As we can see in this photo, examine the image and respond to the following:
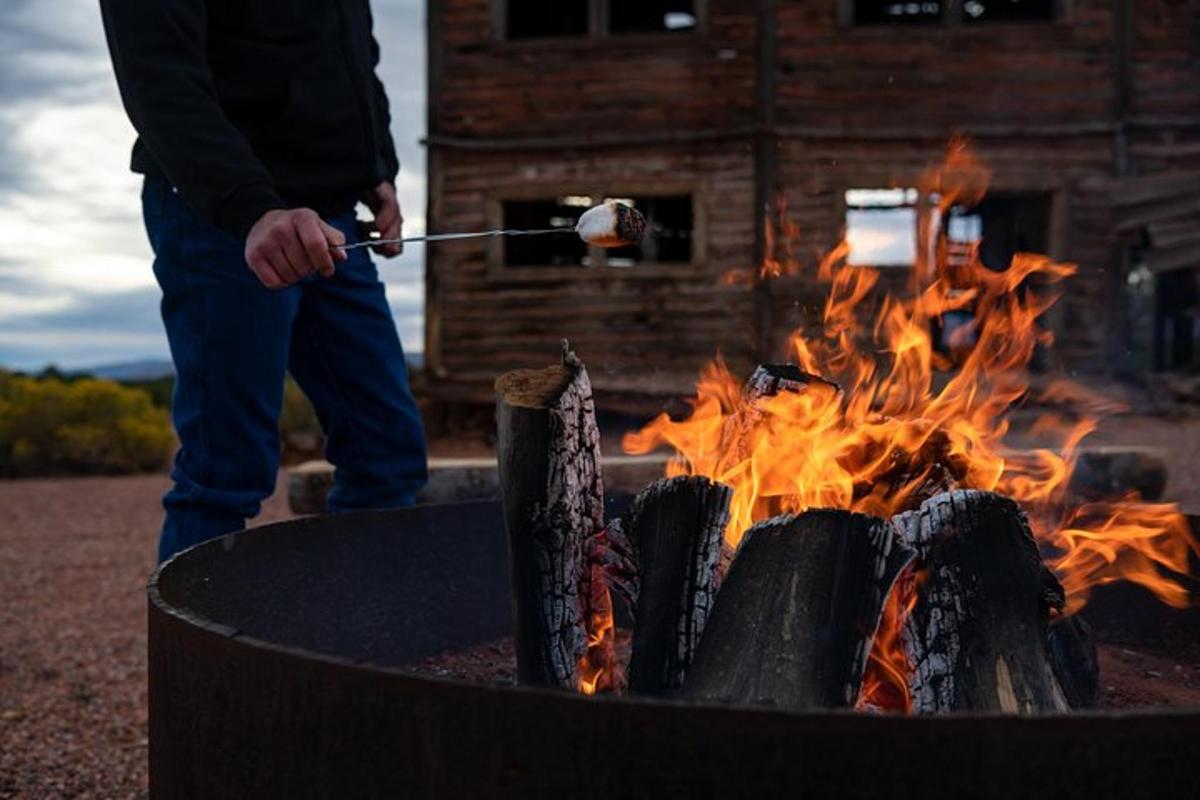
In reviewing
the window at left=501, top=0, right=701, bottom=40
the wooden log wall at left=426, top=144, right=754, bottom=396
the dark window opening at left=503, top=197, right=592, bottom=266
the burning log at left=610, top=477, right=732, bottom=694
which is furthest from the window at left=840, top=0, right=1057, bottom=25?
the burning log at left=610, top=477, right=732, bottom=694

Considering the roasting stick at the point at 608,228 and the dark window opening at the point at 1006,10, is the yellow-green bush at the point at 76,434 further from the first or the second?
the dark window opening at the point at 1006,10

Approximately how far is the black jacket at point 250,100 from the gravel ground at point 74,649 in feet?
5.30

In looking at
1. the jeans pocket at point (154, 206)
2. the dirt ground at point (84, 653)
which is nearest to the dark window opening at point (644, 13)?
the dirt ground at point (84, 653)

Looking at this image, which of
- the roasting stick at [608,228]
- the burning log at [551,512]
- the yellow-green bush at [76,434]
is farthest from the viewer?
the yellow-green bush at [76,434]

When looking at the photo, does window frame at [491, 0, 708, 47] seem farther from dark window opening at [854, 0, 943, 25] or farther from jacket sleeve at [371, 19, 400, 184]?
jacket sleeve at [371, 19, 400, 184]

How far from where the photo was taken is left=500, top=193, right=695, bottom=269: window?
40.4 ft

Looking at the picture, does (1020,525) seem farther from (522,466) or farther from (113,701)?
(113,701)

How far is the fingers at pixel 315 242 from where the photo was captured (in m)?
2.18

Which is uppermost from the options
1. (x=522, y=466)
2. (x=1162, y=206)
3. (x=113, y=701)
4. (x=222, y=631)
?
(x=1162, y=206)

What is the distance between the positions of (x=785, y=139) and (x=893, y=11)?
239 inches

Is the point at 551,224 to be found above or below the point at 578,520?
above

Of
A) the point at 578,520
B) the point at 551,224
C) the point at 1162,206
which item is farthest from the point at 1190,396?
the point at 578,520

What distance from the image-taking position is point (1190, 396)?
12164 mm

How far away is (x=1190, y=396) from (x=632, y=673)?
12.1m
